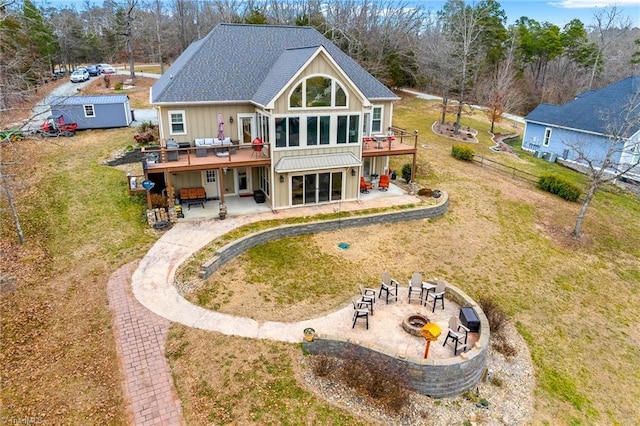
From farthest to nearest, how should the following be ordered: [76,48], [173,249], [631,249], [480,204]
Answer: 1. [76,48]
2. [480,204]
3. [631,249]
4. [173,249]

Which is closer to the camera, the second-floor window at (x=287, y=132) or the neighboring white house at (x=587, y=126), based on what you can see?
the second-floor window at (x=287, y=132)

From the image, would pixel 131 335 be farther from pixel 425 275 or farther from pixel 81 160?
pixel 81 160

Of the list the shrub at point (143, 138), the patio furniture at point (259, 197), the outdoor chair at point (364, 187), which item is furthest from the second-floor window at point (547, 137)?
the shrub at point (143, 138)

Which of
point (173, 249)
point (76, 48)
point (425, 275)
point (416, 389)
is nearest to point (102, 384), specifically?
point (173, 249)

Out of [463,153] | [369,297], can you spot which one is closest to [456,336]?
[369,297]

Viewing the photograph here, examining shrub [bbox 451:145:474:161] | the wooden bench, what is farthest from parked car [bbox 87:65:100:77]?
shrub [bbox 451:145:474:161]

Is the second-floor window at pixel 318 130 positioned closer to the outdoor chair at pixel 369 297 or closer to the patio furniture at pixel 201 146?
the patio furniture at pixel 201 146

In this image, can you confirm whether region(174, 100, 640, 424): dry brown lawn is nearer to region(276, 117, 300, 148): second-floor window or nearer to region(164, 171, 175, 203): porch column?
region(276, 117, 300, 148): second-floor window
